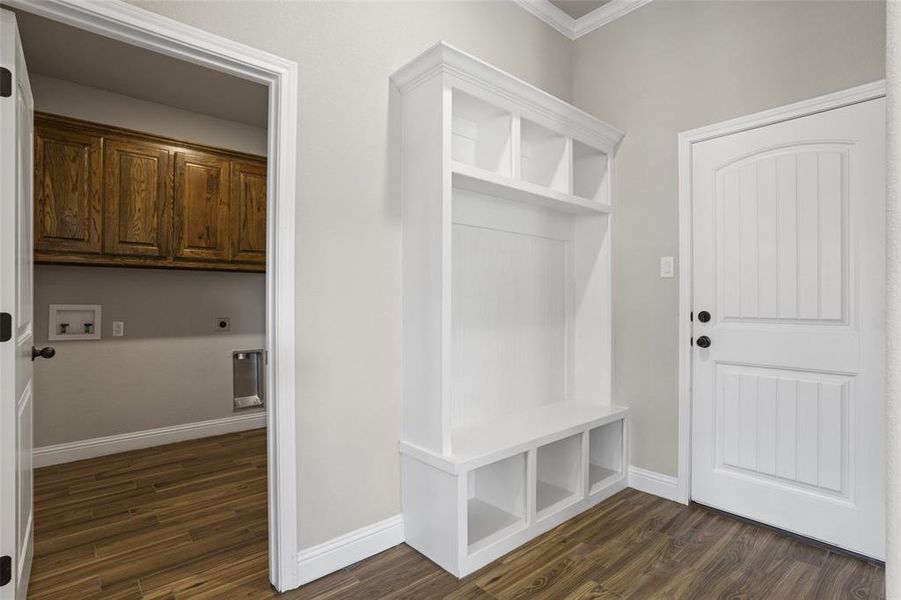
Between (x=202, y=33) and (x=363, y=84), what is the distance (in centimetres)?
66

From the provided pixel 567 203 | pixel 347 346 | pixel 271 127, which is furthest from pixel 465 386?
pixel 271 127

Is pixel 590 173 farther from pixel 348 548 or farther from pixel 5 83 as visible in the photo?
pixel 5 83

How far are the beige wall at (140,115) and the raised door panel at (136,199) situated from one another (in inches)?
10.6

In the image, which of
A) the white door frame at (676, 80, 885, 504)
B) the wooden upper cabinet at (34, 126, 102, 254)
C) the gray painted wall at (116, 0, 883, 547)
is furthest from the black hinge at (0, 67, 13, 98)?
the white door frame at (676, 80, 885, 504)

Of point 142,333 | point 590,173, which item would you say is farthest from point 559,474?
point 142,333

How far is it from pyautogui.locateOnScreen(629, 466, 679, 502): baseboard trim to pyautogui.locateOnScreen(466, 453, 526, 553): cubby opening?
0.95 m

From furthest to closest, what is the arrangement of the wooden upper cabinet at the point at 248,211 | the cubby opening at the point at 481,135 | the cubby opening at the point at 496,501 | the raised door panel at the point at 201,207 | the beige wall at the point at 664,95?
1. the wooden upper cabinet at the point at 248,211
2. the raised door panel at the point at 201,207
3. the cubby opening at the point at 481,135
4. the beige wall at the point at 664,95
5. the cubby opening at the point at 496,501

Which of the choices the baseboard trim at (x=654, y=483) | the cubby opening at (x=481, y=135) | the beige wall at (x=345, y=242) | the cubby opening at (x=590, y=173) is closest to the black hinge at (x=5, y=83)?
the beige wall at (x=345, y=242)

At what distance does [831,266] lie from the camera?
2232 mm

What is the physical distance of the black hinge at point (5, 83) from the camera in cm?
155

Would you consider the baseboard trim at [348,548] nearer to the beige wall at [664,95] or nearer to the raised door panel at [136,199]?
the beige wall at [664,95]

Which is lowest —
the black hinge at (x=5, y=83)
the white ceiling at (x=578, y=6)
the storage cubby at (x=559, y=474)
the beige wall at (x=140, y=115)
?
the storage cubby at (x=559, y=474)

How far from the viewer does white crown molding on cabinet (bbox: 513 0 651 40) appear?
9.71 feet

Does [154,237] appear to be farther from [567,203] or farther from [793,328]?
[793,328]
